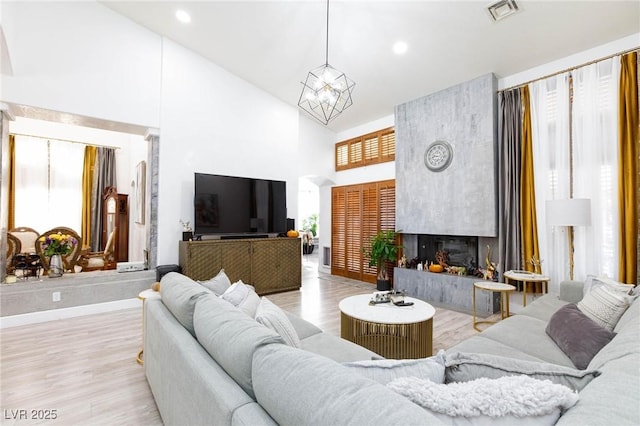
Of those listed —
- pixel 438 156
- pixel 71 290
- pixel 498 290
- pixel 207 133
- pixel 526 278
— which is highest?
pixel 207 133

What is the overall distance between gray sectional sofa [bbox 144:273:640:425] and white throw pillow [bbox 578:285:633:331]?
0.22 m

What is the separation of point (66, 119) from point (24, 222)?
3300 mm

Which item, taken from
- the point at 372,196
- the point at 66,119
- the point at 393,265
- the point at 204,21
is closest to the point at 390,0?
the point at 204,21

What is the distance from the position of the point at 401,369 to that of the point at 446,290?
3936 millimetres

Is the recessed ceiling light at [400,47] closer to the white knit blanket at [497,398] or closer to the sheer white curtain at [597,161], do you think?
the sheer white curtain at [597,161]

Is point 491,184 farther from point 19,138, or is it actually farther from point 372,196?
point 19,138

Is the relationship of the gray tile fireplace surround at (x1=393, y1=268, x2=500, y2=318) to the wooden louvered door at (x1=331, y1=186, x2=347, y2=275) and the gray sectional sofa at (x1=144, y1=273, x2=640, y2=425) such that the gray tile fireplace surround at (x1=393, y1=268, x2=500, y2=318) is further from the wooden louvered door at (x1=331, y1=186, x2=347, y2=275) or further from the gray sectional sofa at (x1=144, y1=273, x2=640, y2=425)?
the gray sectional sofa at (x1=144, y1=273, x2=640, y2=425)

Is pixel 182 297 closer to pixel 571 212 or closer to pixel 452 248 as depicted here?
pixel 571 212

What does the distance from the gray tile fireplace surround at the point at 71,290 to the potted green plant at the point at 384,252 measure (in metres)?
3.60

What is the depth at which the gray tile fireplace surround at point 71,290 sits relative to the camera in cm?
365

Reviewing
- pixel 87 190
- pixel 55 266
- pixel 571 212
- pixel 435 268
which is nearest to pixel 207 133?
pixel 55 266

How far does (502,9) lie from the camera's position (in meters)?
3.17

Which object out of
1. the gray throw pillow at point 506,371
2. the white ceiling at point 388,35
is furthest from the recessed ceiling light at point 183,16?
the gray throw pillow at point 506,371

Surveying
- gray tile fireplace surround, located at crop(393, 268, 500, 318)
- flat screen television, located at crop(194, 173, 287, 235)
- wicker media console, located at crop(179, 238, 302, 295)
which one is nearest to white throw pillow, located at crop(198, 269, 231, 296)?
wicker media console, located at crop(179, 238, 302, 295)
